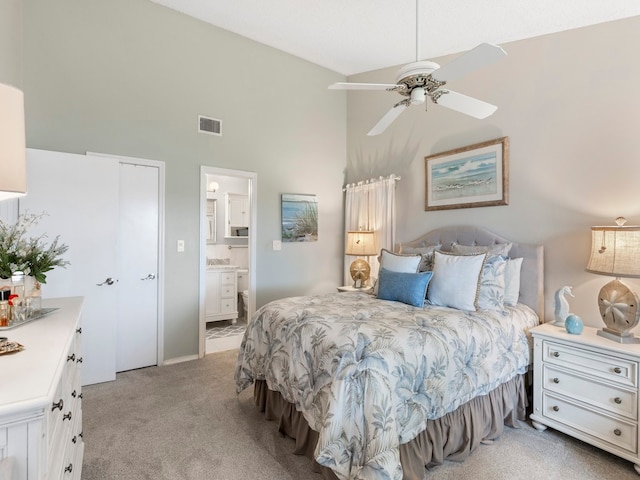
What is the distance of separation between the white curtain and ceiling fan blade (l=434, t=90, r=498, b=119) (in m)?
1.77

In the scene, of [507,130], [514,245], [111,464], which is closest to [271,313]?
[111,464]

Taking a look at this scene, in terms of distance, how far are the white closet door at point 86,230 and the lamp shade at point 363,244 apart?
2639mm

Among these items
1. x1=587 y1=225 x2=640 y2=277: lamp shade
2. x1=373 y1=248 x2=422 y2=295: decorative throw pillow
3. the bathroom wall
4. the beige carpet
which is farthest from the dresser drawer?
x1=587 y1=225 x2=640 y2=277: lamp shade

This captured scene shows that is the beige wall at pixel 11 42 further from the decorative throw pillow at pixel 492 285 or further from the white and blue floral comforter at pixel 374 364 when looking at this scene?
the decorative throw pillow at pixel 492 285


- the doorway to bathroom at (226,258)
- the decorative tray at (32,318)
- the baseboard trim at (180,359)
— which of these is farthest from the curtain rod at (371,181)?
the decorative tray at (32,318)

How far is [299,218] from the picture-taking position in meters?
4.52

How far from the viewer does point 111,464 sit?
1973mm

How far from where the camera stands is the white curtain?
165 inches

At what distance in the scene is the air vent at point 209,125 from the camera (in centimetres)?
374

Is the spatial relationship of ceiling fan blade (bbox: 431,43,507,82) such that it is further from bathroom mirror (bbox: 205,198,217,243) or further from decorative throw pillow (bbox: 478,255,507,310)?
bathroom mirror (bbox: 205,198,217,243)

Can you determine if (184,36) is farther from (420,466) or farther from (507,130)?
(420,466)

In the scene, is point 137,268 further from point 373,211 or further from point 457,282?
point 457,282

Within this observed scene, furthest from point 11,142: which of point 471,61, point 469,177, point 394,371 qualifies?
point 469,177

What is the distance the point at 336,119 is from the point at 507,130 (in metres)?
2.46
